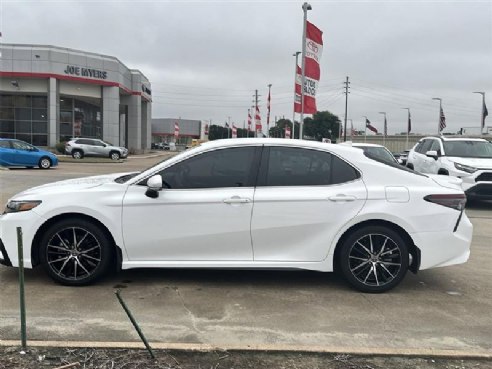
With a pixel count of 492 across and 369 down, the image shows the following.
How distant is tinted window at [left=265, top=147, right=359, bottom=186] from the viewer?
17.1 feet

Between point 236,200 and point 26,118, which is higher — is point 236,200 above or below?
below

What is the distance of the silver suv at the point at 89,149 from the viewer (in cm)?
3631

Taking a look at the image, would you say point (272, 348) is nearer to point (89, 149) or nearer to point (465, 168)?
point (465, 168)

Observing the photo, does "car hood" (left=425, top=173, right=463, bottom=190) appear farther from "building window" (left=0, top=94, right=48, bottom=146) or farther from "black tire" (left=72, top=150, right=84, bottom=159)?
"building window" (left=0, top=94, right=48, bottom=146)

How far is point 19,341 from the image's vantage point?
372 cm

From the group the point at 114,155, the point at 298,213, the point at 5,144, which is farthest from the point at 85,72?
the point at 298,213

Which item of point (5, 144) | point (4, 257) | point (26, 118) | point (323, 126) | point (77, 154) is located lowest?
point (4, 257)

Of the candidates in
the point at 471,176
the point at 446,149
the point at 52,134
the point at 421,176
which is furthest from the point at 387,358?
the point at 52,134

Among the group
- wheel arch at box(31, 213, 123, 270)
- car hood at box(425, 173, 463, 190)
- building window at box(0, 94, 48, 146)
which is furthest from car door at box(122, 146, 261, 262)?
building window at box(0, 94, 48, 146)

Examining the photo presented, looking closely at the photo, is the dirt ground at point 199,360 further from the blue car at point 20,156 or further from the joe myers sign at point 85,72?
the joe myers sign at point 85,72

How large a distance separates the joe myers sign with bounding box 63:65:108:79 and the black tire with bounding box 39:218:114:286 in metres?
40.5

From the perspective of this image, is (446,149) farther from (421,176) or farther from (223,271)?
(223,271)

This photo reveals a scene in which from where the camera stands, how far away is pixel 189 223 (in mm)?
5035

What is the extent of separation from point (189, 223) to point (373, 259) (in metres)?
1.94
